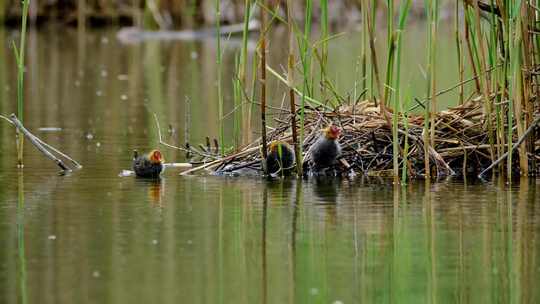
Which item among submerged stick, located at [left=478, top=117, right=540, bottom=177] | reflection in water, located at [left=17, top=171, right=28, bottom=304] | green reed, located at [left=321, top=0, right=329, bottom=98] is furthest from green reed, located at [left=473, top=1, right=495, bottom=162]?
reflection in water, located at [left=17, top=171, right=28, bottom=304]

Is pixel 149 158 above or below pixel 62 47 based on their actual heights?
below

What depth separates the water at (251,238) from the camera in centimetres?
535

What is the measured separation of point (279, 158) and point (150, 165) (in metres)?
0.83

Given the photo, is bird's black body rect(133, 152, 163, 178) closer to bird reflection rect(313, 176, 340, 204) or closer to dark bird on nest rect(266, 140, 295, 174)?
dark bird on nest rect(266, 140, 295, 174)

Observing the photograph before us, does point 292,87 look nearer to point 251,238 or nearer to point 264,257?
point 251,238

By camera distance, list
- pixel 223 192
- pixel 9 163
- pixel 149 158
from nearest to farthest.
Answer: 1. pixel 223 192
2. pixel 149 158
3. pixel 9 163

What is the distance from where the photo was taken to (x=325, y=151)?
8812 millimetres

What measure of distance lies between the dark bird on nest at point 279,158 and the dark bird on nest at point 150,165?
Result: 695 mm

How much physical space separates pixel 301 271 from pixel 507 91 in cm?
361

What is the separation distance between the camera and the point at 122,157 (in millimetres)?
10188

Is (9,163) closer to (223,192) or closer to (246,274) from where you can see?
(223,192)

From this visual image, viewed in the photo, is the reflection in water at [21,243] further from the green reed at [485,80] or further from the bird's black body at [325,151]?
the green reed at [485,80]

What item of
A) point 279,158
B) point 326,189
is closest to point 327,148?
point 279,158

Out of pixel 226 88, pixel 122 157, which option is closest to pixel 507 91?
pixel 122 157
